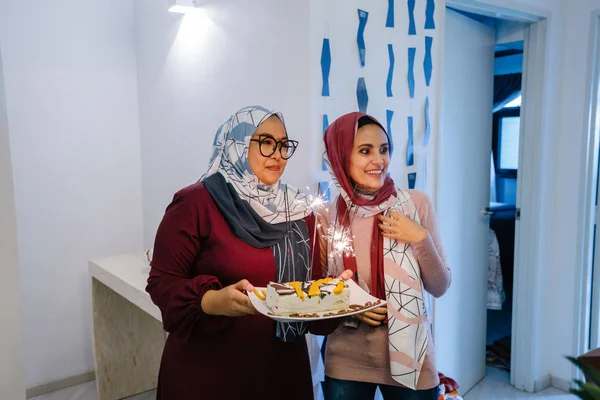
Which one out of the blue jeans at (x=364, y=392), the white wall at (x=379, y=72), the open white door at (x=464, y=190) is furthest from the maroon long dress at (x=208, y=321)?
the open white door at (x=464, y=190)

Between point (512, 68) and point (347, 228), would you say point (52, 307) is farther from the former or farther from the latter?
point (512, 68)

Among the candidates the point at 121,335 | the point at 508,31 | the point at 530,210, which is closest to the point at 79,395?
the point at 121,335

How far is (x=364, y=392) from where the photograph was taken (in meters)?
1.50

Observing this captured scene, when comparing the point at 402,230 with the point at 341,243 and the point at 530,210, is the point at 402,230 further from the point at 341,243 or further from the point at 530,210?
the point at 530,210

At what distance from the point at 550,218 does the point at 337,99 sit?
159 cm

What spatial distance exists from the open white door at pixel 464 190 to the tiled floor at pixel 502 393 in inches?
2.4

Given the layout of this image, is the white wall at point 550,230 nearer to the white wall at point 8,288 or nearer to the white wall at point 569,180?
the white wall at point 569,180

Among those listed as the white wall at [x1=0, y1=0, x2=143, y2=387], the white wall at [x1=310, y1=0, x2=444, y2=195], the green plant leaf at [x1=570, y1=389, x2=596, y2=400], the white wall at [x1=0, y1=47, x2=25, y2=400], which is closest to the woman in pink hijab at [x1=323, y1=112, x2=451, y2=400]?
the white wall at [x1=310, y1=0, x2=444, y2=195]

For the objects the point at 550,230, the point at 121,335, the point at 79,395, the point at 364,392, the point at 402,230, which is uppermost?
the point at 402,230

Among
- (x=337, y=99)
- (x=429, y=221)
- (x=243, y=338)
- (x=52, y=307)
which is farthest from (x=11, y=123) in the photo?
(x=429, y=221)

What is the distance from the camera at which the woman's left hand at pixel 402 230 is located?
1423mm

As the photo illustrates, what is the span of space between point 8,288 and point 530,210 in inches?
93.7

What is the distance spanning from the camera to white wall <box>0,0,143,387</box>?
2.66 meters

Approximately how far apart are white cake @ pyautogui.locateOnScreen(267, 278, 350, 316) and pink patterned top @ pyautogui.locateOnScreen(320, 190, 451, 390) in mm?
168
